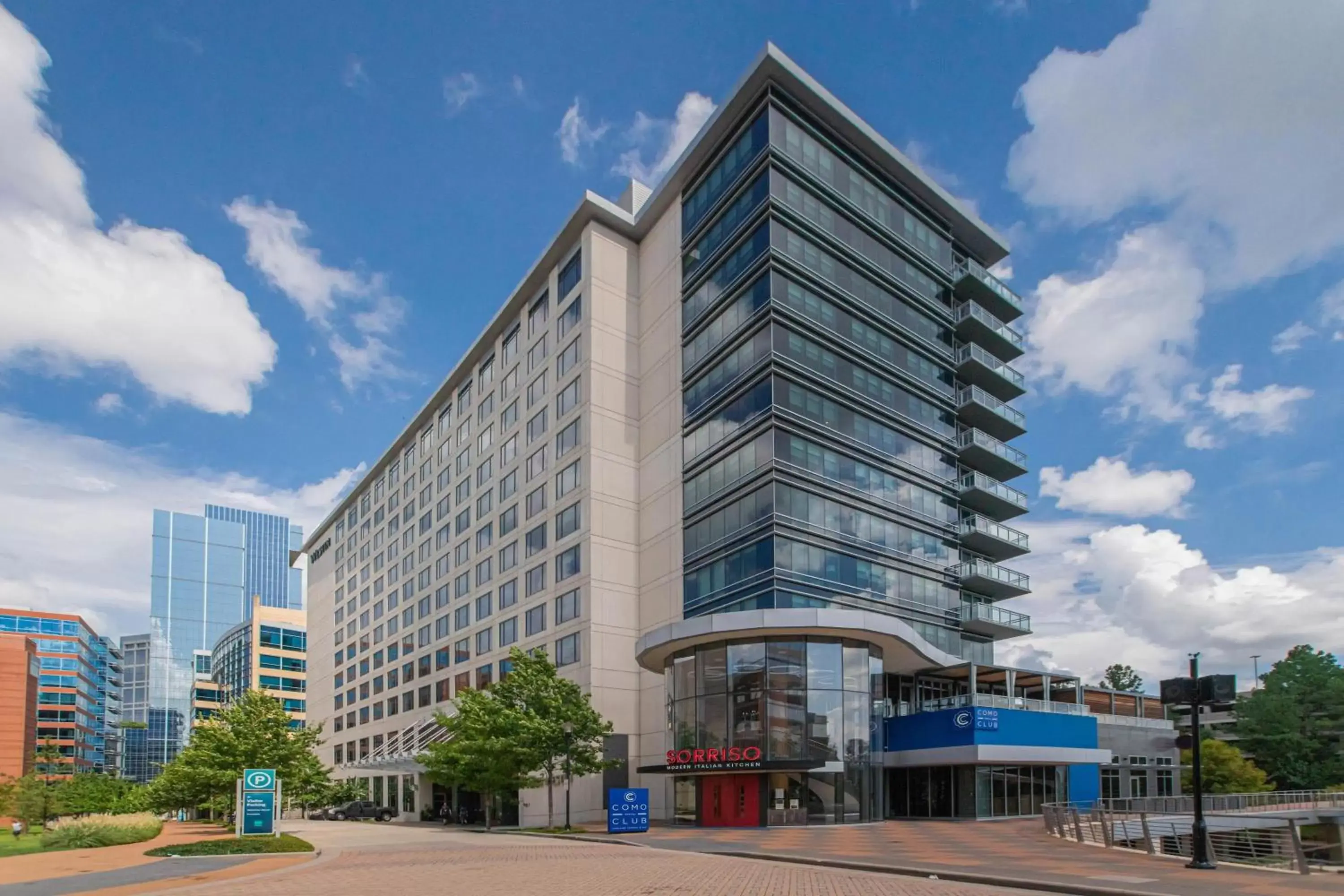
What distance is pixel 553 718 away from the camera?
145 ft

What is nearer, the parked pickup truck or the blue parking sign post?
the blue parking sign post

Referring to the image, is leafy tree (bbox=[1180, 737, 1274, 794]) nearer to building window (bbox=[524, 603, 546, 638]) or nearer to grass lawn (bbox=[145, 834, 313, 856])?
building window (bbox=[524, 603, 546, 638])

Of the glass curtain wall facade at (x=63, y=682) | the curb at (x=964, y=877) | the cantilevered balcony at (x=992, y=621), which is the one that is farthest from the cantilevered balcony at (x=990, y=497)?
the glass curtain wall facade at (x=63, y=682)

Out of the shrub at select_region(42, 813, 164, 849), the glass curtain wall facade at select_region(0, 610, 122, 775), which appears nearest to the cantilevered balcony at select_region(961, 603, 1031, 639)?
the shrub at select_region(42, 813, 164, 849)

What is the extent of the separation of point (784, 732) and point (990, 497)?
29.4m

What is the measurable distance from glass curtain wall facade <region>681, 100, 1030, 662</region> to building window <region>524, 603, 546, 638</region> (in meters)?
12.8

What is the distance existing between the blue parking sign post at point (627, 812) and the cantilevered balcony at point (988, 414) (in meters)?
35.6

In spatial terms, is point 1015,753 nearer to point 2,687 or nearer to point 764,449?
point 764,449

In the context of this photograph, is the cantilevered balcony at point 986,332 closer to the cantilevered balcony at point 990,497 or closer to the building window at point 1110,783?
the cantilevered balcony at point 990,497

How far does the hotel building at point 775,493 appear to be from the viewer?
4316 cm

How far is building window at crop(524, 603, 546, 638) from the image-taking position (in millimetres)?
62562

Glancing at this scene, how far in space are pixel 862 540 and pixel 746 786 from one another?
1626 centimetres

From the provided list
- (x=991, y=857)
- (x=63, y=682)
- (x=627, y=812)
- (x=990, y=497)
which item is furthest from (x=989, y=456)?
(x=63, y=682)

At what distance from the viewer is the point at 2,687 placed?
13488 centimetres
